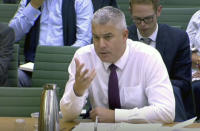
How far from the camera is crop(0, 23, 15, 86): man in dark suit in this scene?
170 inches

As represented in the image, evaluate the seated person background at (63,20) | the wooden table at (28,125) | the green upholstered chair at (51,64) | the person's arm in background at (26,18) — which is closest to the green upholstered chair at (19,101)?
the wooden table at (28,125)

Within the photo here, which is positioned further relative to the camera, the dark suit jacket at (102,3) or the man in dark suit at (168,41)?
the dark suit jacket at (102,3)

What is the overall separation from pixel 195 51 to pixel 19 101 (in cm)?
222

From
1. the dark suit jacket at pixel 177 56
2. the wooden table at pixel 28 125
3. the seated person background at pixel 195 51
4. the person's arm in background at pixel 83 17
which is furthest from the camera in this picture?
the person's arm in background at pixel 83 17

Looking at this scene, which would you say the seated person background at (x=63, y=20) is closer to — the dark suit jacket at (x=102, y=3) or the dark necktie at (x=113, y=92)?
the dark suit jacket at (x=102, y=3)

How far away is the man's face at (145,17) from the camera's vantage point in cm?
381

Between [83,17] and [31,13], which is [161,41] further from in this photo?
[31,13]

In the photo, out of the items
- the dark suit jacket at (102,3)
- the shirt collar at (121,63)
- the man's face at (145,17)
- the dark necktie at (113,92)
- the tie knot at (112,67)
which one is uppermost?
the dark suit jacket at (102,3)

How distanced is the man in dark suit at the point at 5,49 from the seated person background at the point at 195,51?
167 centimetres

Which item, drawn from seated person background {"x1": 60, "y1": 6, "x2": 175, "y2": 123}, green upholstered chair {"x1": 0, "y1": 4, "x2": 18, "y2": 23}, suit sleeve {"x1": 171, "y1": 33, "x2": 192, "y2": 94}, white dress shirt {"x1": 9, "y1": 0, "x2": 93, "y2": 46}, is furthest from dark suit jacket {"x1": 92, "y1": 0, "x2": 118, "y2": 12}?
seated person background {"x1": 60, "y1": 6, "x2": 175, "y2": 123}

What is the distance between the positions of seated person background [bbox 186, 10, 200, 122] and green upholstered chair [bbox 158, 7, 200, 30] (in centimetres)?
26

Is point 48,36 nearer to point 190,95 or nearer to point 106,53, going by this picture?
point 190,95

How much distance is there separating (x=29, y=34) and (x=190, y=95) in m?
2.01

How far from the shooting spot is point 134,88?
293 centimetres
